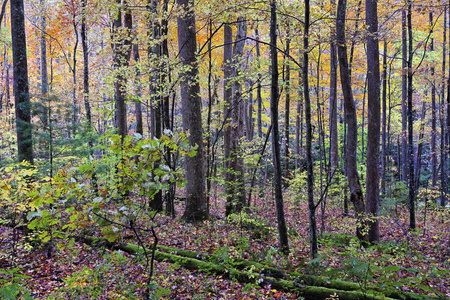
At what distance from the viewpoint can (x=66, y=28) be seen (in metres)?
16.0

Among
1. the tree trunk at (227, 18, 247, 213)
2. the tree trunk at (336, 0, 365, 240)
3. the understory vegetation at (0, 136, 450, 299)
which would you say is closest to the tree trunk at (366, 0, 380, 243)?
the tree trunk at (336, 0, 365, 240)

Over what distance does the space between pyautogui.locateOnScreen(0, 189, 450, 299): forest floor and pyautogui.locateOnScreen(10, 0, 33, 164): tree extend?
225cm

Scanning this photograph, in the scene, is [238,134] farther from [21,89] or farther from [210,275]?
[21,89]

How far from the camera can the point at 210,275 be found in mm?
4664

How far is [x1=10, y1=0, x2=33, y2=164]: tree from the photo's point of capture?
6677mm

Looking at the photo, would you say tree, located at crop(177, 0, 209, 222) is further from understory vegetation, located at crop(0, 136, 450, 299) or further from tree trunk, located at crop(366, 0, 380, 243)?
tree trunk, located at crop(366, 0, 380, 243)

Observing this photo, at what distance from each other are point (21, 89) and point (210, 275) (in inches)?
276

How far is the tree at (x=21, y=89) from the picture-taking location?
668 centimetres

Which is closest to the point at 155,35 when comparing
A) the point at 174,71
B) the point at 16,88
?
the point at 174,71

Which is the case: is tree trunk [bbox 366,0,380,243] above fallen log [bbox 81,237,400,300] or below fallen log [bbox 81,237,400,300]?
above

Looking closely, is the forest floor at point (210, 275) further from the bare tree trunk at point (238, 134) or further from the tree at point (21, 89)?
the tree at point (21, 89)

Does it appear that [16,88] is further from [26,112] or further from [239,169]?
[239,169]

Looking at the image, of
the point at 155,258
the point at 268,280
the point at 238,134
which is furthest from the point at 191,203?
the point at 268,280

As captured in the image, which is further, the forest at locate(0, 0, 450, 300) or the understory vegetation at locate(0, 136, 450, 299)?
the forest at locate(0, 0, 450, 300)
